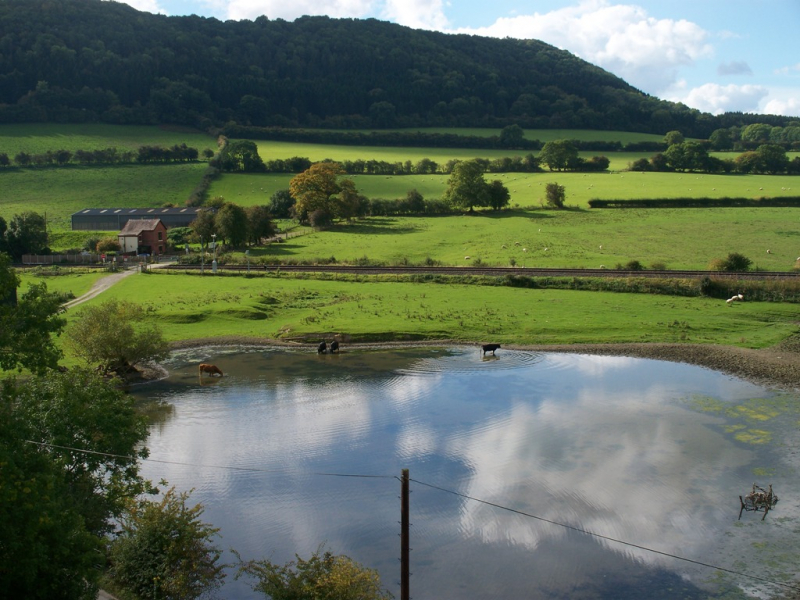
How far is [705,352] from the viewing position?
4372 centimetres

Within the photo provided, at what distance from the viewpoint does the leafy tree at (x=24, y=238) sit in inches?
3182

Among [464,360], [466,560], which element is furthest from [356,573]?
[464,360]

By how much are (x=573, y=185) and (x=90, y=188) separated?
248ft

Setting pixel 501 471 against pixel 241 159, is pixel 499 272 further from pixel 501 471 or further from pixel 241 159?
pixel 241 159

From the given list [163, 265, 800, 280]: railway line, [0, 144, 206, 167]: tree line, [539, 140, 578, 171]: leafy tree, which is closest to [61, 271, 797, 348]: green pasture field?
[163, 265, 800, 280]: railway line

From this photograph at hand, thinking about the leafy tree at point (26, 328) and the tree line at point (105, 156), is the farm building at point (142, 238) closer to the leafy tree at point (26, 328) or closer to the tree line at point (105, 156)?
the tree line at point (105, 156)

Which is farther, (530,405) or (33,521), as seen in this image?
(530,405)

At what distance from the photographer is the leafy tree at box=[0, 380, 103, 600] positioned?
1429 centimetres

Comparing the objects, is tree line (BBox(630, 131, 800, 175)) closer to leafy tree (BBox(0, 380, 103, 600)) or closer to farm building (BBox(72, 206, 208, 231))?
farm building (BBox(72, 206, 208, 231))

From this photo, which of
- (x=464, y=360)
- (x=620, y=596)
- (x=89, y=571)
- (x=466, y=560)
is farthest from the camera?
(x=464, y=360)

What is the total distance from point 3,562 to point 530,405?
24348 mm

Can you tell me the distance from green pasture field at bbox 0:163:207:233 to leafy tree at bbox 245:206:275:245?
30236mm

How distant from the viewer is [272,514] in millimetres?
23016

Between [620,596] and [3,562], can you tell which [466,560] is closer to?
[620,596]
